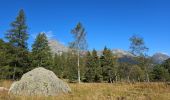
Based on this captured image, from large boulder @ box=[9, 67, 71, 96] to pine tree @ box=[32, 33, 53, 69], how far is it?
34.3 meters

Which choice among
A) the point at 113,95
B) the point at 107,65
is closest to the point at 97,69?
the point at 107,65

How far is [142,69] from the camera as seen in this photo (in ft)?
203

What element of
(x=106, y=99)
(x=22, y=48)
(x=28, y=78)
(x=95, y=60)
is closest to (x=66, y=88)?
(x=28, y=78)

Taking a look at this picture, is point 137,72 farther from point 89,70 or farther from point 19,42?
point 19,42

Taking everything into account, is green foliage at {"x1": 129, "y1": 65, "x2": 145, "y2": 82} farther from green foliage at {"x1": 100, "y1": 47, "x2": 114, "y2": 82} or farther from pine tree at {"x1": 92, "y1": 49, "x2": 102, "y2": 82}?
pine tree at {"x1": 92, "y1": 49, "x2": 102, "y2": 82}

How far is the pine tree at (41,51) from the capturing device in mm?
51719

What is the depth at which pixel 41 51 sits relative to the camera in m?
52.2

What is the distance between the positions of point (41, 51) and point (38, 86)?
36.6 metres

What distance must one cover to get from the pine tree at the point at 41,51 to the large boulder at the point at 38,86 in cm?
3426

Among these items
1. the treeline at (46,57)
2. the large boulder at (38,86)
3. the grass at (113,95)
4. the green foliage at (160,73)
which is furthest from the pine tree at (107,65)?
the large boulder at (38,86)

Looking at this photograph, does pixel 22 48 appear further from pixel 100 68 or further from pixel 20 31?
pixel 100 68

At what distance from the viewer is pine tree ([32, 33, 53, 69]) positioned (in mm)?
51719

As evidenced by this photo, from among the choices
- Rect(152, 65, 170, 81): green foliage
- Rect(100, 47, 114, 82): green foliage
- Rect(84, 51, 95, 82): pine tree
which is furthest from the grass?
Rect(152, 65, 170, 81): green foliage

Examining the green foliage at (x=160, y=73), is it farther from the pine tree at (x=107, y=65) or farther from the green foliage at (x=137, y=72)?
the pine tree at (x=107, y=65)
